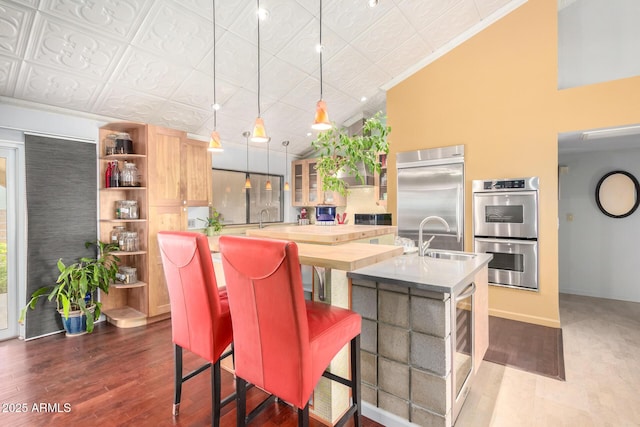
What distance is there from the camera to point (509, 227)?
11.6ft

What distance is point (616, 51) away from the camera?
3271 millimetres

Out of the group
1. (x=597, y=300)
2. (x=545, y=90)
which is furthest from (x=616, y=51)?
(x=597, y=300)

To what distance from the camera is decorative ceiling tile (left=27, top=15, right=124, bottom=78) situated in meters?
2.32

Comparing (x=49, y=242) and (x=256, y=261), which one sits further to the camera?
(x=49, y=242)

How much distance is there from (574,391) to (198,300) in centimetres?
262

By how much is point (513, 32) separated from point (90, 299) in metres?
5.77

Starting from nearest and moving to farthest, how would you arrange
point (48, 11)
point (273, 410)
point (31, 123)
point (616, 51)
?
point (273, 410) < point (48, 11) < point (31, 123) < point (616, 51)

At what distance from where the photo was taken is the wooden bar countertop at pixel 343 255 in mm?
1449

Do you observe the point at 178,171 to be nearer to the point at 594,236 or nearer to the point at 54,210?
the point at 54,210

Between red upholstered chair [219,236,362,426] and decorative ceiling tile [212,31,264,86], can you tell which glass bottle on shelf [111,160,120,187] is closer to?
decorative ceiling tile [212,31,264,86]

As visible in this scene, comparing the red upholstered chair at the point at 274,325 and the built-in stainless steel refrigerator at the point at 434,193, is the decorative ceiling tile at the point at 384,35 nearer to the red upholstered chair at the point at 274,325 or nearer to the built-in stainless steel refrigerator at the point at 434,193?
the built-in stainless steel refrigerator at the point at 434,193

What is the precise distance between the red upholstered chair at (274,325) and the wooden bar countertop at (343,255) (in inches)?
10.6

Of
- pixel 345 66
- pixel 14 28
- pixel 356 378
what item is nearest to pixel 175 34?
pixel 14 28

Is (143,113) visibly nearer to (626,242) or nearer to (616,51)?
(616,51)
